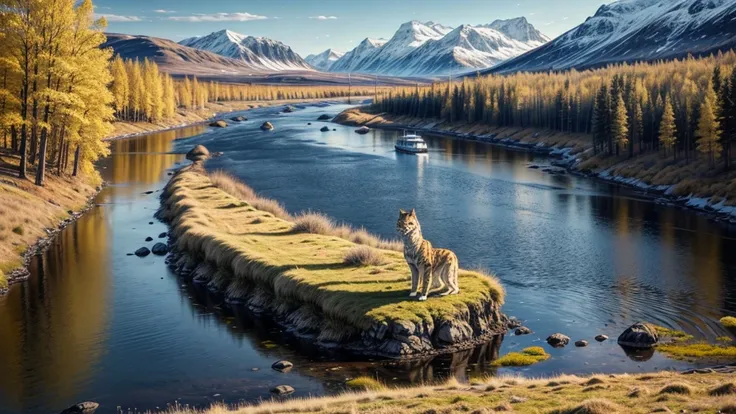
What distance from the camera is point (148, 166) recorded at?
106812 millimetres

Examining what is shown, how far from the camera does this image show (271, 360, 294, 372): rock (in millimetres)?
31325

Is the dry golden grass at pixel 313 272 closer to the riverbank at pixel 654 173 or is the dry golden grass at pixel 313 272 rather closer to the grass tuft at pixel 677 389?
the grass tuft at pixel 677 389

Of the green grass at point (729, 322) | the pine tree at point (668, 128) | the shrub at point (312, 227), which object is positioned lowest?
the green grass at point (729, 322)

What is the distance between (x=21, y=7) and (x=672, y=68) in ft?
492

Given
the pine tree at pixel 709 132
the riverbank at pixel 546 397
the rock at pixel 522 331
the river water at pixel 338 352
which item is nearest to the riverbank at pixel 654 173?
the pine tree at pixel 709 132

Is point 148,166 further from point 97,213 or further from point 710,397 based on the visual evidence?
point 710,397

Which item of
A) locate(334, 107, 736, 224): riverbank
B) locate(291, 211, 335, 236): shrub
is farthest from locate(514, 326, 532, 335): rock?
locate(334, 107, 736, 224): riverbank

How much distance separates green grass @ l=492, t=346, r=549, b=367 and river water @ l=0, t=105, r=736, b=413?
63cm

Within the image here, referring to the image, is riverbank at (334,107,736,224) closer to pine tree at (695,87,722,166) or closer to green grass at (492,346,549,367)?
pine tree at (695,87,722,166)

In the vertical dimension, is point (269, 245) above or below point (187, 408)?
above

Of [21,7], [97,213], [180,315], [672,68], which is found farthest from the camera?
[672,68]

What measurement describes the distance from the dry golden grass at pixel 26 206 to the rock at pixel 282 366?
21295 millimetres

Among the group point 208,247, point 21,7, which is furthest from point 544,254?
point 21,7

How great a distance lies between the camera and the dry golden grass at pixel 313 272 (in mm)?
34594
